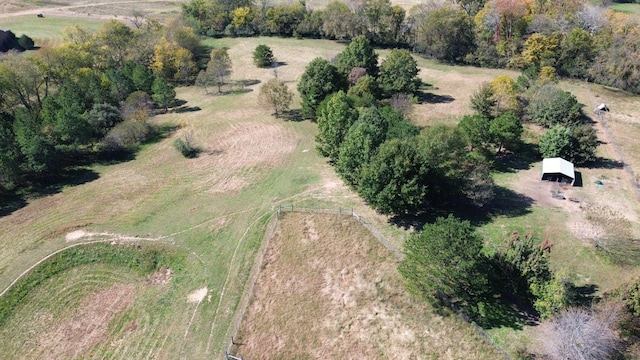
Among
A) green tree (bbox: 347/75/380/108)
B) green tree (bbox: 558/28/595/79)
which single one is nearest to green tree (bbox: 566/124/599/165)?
green tree (bbox: 347/75/380/108)

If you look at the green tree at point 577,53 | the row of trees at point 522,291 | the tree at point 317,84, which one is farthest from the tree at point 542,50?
the row of trees at point 522,291

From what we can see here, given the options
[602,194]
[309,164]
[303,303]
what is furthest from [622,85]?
[303,303]

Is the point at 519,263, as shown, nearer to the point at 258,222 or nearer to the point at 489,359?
the point at 489,359

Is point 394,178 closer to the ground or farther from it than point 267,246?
farther from it

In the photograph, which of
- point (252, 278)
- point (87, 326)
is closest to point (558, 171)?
point (252, 278)

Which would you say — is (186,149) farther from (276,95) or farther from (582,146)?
(582,146)
